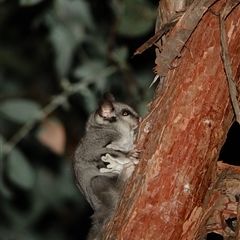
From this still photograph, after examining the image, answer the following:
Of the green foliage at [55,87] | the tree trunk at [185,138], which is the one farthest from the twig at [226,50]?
the green foliage at [55,87]

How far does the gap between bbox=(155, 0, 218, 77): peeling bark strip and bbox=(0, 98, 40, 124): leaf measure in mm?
2258

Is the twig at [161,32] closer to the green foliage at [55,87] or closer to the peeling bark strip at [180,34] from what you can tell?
the peeling bark strip at [180,34]

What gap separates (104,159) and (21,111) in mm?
1913

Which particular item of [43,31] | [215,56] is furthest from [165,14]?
[43,31]

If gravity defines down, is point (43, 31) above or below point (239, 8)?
above

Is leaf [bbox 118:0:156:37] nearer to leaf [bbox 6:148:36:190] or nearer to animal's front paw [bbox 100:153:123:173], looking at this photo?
leaf [bbox 6:148:36:190]

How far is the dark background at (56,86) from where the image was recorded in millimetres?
5562

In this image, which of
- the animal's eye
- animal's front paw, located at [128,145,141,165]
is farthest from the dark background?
animal's front paw, located at [128,145,141,165]

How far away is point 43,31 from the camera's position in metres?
8.01

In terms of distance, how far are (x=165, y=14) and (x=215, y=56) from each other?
0.32 m

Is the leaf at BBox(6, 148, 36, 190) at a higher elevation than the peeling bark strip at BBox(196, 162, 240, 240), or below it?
higher

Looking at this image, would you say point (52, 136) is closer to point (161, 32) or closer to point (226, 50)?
point (161, 32)

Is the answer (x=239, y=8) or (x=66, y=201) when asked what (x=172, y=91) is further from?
(x=66, y=201)

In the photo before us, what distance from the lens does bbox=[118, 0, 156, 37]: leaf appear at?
5.26 metres
